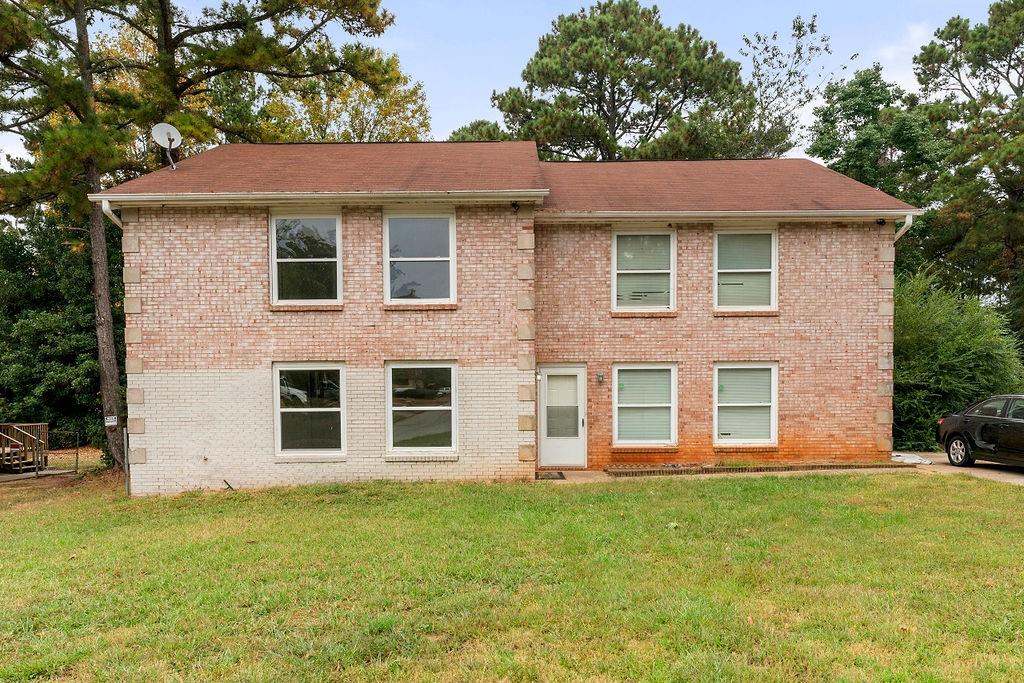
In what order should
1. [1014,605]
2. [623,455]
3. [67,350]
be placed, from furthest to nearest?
[67,350], [623,455], [1014,605]

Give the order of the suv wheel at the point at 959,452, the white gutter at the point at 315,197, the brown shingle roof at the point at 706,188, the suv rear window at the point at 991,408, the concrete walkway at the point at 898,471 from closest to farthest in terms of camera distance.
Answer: the white gutter at the point at 315,197
the concrete walkway at the point at 898,471
the suv rear window at the point at 991,408
the suv wheel at the point at 959,452
the brown shingle roof at the point at 706,188

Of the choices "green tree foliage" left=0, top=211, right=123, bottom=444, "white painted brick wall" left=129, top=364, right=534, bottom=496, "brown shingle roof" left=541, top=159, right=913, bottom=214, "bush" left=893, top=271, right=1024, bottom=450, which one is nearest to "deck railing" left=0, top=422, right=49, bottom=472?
"green tree foliage" left=0, top=211, right=123, bottom=444

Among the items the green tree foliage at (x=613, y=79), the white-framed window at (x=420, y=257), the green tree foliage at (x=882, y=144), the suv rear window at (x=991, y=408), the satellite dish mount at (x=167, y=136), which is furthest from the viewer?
the green tree foliage at (x=613, y=79)

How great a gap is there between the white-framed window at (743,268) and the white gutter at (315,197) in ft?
14.1

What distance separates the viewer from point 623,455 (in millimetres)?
12250

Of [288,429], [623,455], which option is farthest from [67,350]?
[623,455]

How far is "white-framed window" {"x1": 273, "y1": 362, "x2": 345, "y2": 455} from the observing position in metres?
10.9

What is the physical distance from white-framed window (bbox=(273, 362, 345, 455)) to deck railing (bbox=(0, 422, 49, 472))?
8956mm

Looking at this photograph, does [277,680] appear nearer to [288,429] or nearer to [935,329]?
[288,429]

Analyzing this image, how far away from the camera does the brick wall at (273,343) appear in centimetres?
1069

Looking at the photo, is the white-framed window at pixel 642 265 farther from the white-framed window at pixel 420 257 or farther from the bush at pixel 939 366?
the bush at pixel 939 366

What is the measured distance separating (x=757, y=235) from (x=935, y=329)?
6.07 metres

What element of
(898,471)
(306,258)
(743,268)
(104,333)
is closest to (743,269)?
(743,268)

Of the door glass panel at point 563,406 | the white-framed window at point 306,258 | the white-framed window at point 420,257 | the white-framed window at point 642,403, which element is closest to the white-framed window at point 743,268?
the white-framed window at point 642,403
